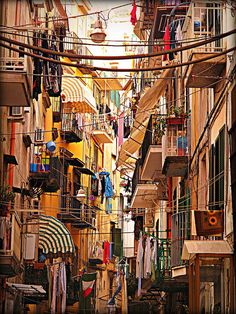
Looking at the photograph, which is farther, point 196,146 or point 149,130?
point 149,130

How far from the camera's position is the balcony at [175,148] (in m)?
26.6

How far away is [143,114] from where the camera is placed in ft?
109

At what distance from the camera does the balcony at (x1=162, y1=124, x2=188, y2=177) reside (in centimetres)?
2656

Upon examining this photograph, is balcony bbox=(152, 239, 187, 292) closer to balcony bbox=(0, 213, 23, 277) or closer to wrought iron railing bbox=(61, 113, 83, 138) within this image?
balcony bbox=(0, 213, 23, 277)

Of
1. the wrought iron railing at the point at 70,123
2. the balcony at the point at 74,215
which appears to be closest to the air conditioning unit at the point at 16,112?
the balcony at the point at 74,215

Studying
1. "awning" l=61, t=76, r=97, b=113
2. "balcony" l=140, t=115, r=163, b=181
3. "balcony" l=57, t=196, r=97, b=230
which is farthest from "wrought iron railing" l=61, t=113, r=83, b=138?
"balcony" l=140, t=115, r=163, b=181

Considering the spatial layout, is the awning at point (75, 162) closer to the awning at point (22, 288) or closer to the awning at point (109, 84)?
the awning at point (109, 84)

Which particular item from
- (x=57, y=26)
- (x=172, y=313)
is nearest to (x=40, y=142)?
(x=57, y=26)

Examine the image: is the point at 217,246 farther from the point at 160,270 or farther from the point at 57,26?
the point at 57,26

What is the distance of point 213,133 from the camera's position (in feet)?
69.3

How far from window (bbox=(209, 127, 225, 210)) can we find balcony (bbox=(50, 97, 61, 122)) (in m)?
21.1

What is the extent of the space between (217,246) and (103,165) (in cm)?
4216

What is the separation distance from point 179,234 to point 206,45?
7989 mm

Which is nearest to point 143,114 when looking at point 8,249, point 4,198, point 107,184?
point 4,198
